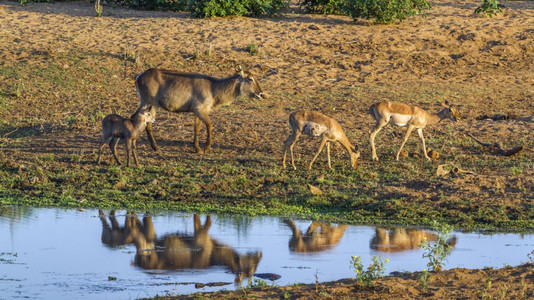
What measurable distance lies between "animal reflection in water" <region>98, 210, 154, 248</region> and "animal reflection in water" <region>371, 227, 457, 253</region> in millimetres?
2875

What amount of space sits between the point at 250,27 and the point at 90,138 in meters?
8.28

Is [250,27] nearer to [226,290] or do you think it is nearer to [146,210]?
[146,210]

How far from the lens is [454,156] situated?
52.0ft

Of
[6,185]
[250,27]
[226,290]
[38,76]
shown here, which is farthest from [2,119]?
[226,290]

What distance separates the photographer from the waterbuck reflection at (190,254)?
953cm

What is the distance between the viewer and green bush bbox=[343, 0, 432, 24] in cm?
2355

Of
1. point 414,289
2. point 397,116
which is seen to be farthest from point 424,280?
point 397,116

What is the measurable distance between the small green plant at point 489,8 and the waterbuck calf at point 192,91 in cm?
1105

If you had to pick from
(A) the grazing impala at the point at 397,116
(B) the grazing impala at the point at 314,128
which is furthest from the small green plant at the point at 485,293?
(A) the grazing impala at the point at 397,116

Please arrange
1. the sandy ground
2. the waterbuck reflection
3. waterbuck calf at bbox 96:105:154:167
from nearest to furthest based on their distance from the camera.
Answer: the sandy ground
the waterbuck reflection
waterbuck calf at bbox 96:105:154:167

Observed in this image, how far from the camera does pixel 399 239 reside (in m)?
11.0

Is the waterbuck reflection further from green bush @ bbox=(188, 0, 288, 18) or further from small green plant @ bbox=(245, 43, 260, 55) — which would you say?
green bush @ bbox=(188, 0, 288, 18)

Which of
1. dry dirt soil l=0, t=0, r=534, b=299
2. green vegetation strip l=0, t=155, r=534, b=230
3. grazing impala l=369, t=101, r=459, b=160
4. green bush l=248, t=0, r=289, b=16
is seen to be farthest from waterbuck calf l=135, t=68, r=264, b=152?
green bush l=248, t=0, r=289, b=16

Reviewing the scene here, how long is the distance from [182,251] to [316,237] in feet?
5.93
